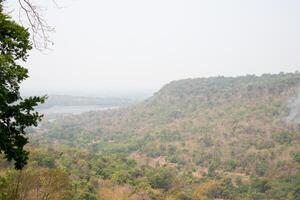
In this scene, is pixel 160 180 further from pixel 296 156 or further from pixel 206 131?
pixel 206 131

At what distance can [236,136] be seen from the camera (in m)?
89.4

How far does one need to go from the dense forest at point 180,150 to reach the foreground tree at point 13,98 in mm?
4046

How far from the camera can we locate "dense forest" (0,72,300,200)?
34312mm

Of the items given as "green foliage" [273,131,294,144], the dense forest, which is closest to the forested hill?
the dense forest

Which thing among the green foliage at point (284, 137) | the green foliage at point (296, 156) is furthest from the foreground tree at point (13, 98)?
the green foliage at point (284, 137)

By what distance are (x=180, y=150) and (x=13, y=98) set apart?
78.9 m

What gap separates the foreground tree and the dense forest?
13.3ft

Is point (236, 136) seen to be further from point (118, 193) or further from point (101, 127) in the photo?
point (118, 193)

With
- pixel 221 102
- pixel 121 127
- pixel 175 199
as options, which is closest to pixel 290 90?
pixel 221 102

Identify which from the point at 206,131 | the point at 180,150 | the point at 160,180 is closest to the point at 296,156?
the point at 180,150

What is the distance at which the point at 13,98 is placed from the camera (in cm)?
728

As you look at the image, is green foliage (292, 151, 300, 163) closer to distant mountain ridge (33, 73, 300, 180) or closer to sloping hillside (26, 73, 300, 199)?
sloping hillside (26, 73, 300, 199)

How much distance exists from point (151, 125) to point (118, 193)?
271 feet

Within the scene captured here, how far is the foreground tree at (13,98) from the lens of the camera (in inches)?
269
